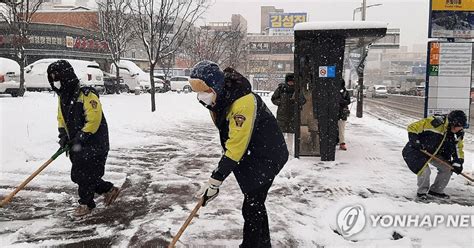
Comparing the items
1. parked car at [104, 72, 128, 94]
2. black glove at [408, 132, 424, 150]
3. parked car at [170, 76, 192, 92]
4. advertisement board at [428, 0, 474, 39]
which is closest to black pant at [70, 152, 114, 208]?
black glove at [408, 132, 424, 150]

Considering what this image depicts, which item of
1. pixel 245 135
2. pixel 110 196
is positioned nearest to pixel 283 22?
pixel 110 196

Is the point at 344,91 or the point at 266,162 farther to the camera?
the point at 344,91

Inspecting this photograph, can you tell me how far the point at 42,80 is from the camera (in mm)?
20516

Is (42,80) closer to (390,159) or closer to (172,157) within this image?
(172,157)

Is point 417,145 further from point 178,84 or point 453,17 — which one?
point 178,84

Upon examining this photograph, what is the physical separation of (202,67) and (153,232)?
1965 mm

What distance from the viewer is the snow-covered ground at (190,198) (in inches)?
159

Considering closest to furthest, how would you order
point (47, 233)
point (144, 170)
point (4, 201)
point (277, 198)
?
1. point (47, 233)
2. point (4, 201)
3. point (277, 198)
4. point (144, 170)

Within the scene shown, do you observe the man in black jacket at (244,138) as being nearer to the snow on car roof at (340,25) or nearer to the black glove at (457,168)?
the black glove at (457,168)

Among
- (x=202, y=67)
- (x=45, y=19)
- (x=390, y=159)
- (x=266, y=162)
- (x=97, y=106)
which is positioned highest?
(x=45, y=19)

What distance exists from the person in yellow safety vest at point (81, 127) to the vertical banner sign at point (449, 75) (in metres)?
5.28

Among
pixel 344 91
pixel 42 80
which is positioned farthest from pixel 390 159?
pixel 42 80

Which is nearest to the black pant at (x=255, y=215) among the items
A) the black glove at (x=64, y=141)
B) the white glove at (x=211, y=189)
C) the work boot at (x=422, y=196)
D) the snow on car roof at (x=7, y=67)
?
the white glove at (x=211, y=189)

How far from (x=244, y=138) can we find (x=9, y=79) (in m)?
16.3
